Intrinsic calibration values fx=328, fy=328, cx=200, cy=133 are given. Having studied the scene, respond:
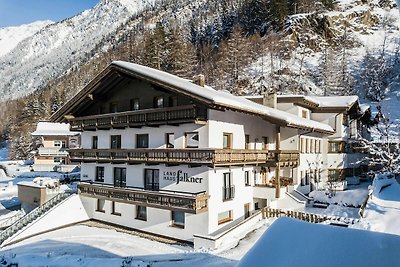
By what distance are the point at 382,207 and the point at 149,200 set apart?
14.7 metres

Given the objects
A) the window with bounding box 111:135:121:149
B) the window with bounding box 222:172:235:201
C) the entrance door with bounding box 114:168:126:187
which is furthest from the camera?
the window with bounding box 111:135:121:149

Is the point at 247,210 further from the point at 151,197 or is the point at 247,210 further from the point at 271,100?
the point at 271,100

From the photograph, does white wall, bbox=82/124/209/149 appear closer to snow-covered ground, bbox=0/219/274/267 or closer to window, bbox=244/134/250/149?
window, bbox=244/134/250/149

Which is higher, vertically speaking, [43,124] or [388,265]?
[43,124]

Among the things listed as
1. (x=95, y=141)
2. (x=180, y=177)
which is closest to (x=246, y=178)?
(x=180, y=177)

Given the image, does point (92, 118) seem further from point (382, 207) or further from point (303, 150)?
point (382, 207)

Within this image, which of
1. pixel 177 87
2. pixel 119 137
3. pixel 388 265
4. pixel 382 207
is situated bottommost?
pixel 382 207

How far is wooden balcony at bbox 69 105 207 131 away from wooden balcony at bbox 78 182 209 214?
4.26 metres

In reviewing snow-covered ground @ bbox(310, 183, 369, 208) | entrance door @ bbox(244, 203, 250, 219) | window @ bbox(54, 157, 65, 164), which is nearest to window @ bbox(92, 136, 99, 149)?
entrance door @ bbox(244, 203, 250, 219)

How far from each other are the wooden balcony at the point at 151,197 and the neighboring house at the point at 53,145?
34.4m

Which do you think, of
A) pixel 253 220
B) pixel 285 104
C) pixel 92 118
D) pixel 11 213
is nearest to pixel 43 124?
pixel 11 213

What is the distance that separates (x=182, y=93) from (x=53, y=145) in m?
50.3

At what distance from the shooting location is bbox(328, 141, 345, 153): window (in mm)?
33812

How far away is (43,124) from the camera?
6212 centimetres
